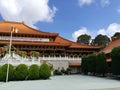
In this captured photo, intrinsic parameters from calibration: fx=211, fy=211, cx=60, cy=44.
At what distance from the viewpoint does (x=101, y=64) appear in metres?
31.0

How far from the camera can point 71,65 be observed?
42625 millimetres

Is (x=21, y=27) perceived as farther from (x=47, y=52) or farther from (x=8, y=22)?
(x=47, y=52)

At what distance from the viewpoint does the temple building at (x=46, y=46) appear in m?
41.1

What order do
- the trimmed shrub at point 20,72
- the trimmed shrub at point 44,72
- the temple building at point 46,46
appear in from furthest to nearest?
the temple building at point 46,46
the trimmed shrub at point 44,72
the trimmed shrub at point 20,72

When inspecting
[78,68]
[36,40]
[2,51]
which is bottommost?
[78,68]

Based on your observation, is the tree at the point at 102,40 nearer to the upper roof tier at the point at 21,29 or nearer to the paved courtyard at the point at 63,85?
the upper roof tier at the point at 21,29

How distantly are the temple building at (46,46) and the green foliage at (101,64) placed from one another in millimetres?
10693

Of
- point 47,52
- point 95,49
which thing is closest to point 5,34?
point 47,52

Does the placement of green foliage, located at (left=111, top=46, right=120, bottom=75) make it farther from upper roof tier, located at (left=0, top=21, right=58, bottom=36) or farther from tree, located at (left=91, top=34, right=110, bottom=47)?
tree, located at (left=91, top=34, right=110, bottom=47)

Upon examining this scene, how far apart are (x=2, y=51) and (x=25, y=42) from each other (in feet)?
41.0

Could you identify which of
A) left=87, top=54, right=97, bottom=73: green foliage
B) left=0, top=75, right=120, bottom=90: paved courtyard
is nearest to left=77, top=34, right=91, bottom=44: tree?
left=87, top=54, right=97, bottom=73: green foliage

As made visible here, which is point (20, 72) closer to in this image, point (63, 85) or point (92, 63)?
point (63, 85)

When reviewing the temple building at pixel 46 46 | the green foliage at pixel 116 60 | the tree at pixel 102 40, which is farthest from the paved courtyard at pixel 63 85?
the tree at pixel 102 40

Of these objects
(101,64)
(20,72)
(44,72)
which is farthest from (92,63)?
(20,72)
